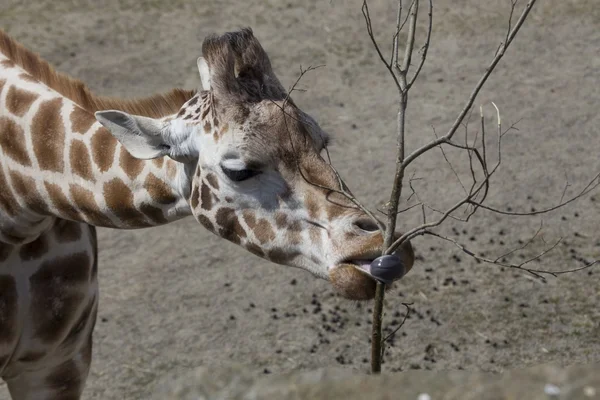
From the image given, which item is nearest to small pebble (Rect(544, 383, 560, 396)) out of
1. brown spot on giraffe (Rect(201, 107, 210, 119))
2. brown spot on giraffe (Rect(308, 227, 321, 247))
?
brown spot on giraffe (Rect(308, 227, 321, 247))

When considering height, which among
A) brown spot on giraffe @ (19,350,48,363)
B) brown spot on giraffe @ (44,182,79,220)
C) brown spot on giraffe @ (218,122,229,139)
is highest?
brown spot on giraffe @ (218,122,229,139)

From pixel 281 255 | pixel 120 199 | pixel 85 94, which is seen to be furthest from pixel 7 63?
pixel 281 255

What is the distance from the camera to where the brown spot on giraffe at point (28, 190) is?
4051mm

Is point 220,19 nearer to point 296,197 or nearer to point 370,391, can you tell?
point 296,197

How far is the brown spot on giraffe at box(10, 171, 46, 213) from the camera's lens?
4.05 metres

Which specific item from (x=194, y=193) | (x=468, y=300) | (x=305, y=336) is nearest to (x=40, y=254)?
(x=194, y=193)

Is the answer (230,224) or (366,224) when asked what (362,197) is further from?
(366,224)

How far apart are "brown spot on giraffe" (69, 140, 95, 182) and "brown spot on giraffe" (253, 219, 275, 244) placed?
724mm

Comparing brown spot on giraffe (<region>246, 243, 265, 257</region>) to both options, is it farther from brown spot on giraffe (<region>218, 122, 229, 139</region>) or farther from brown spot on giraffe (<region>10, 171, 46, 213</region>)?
brown spot on giraffe (<region>10, 171, 46, 213</region>)

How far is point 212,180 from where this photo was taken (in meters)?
3.74

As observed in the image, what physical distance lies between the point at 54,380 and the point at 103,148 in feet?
4.44

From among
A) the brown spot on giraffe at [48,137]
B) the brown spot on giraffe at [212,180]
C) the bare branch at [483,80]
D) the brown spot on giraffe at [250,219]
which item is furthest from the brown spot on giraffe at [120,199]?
the bare branch at [483,80]

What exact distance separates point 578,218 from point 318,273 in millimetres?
4100

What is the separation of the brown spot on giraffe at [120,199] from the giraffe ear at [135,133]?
20cm
